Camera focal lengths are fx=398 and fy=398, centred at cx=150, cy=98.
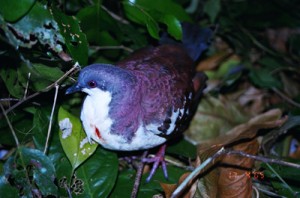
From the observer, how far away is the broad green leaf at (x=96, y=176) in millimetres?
2795

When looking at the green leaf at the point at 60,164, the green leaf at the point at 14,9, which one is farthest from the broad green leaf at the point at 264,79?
the green leaf at the point at 14,9

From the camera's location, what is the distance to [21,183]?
2.53m

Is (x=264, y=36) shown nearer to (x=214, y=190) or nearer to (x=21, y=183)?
(x=214, y=190)

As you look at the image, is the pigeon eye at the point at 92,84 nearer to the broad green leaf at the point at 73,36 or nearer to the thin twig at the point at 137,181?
the broad green leaf at the point at 73,36

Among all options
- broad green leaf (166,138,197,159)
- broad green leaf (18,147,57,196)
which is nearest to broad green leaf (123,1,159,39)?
broad green leaf (166,138,197,159)

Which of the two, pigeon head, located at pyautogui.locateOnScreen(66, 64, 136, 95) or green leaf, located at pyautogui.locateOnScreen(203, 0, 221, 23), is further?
green leaf, located at pyautogui.locateOnScreen(203, 0, 221, 23)

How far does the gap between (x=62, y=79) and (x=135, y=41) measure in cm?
125

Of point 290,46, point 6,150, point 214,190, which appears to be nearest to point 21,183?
point 6,150

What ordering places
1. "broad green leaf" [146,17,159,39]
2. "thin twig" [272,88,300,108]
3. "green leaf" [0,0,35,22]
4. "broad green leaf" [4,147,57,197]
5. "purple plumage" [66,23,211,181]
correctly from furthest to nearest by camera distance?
"thin twig" [272,88,300,108]
"broad green leaf" [146,17,159,39]
"purple plumage" [66,23,211,181]
"broad green leaf" [4,147,57,197]
"green leaf" [0,0,35,22]

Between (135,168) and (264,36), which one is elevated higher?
(264,36)

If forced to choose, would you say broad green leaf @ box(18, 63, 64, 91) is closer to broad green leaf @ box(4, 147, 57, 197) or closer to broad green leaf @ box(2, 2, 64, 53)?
broad green leaf @ box(2, 2, 64, 53)

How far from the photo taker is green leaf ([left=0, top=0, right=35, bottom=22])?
225 cm

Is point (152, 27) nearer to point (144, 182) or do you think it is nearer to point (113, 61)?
point (113, 61)

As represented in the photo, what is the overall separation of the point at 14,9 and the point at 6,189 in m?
1.10
